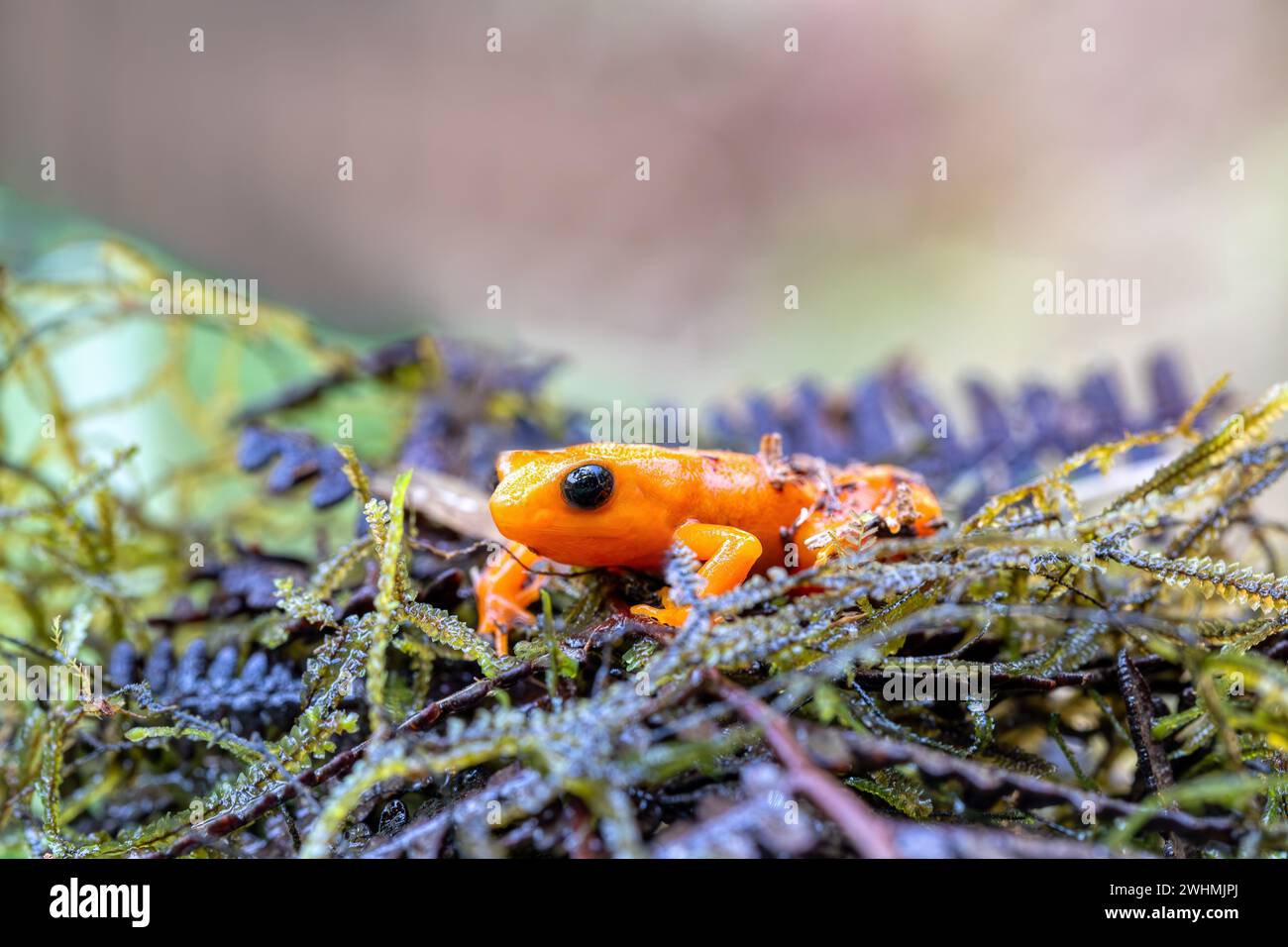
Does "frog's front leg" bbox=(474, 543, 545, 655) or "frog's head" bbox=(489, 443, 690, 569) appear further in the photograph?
"frog's front leg" bbox=(474, 543, 545, 655)

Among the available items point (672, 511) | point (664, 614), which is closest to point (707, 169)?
point (672, 511)

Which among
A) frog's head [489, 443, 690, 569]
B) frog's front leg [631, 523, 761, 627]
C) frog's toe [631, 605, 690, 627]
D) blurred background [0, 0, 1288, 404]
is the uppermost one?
blurred background [0, 0, 1288, 404]

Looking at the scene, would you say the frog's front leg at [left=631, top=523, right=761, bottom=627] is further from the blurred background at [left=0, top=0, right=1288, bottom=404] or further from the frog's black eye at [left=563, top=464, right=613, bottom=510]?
the blurred background at [left=0, top=0, right=1288, bottom=404]

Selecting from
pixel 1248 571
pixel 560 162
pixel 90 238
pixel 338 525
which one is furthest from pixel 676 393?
pixel 1248 571

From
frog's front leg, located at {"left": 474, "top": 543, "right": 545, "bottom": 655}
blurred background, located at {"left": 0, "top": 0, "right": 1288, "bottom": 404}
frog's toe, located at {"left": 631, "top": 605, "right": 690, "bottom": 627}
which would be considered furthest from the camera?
blurred background, located at {"left": 0, "top": 0, "right": 1288, "bottom": 404}

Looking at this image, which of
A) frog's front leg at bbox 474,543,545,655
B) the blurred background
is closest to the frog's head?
frog's front leg at bbox 474,543,545,655

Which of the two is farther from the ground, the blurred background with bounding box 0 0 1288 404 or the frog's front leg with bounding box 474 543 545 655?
the blurred background with bounding box 0 0 1288 404

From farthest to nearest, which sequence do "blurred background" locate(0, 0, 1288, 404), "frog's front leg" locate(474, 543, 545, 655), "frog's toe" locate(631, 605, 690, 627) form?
"blurred background" locate(0, 0, 1288, 404), "frog's front leg" locate(474, 543, 545, 655), "frog's toe" locate(631, 605, 690, 627)
